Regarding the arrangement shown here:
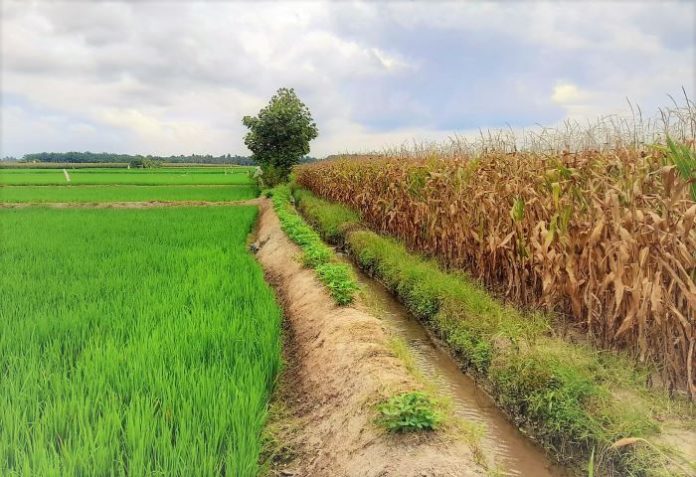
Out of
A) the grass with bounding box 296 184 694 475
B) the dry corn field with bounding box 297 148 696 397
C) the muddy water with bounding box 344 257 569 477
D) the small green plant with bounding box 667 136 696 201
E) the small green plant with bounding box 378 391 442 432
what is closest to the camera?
the small green plant with bounding box 378 391 442 432

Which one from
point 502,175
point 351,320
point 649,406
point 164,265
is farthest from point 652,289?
point 164,265

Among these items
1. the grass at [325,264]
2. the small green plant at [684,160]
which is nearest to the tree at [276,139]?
the grass at [325,264]

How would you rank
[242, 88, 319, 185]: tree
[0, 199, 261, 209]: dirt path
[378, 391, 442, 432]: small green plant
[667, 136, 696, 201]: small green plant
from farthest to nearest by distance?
[242, 88, 319, 185]: tree
[0, 199, 261, 209]: dirt path
[667, 136, 696, 201]: small green plant
[378, 391, 442, 432]: small green plant

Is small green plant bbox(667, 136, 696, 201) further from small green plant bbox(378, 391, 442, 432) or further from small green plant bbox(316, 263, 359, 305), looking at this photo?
small green plant bbox(316, 263, 359, 305)

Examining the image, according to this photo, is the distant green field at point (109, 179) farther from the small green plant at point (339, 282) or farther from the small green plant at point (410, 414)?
the small green plant at point (410, 414)

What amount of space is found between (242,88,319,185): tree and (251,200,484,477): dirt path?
26410 mm

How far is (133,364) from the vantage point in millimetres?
3850

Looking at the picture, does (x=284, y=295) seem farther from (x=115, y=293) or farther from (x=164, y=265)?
(x=115, y=293)

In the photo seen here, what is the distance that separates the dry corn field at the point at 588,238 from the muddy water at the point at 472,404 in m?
1.26

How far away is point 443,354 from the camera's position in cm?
588

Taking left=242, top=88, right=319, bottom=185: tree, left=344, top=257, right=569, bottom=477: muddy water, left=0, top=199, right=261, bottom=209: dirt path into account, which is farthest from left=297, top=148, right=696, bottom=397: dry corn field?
left=242, top=88, right=319, bottom=185: tree

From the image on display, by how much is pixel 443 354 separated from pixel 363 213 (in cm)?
779

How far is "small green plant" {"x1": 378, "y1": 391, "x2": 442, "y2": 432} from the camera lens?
10.4 ft

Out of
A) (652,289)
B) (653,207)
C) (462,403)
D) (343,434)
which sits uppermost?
(653,207)
